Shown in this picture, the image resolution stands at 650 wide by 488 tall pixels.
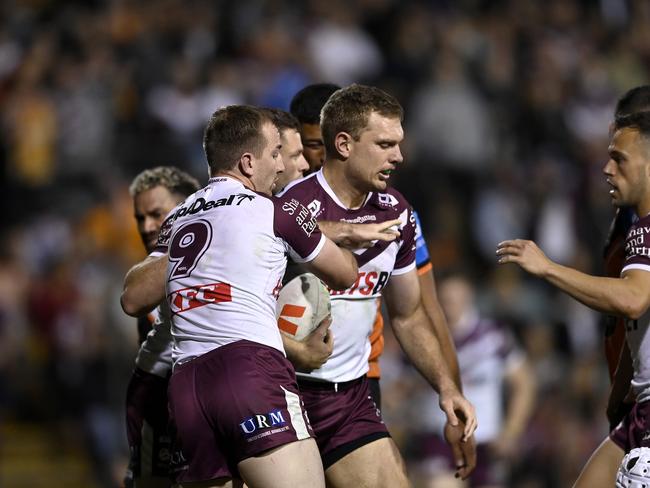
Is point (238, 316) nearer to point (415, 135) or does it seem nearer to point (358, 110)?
point (358, 110)

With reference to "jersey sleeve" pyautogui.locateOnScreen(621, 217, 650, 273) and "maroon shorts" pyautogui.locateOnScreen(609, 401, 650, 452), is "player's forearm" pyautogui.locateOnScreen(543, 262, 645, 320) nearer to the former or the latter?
"jersey sleeve" pyautogui.locateOnScreen(621, 217, 650, 273)

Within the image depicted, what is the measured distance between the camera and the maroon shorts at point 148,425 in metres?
6.18

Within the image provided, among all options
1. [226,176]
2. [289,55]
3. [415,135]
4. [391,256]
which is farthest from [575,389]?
[226,176]

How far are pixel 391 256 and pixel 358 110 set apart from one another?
30.6 inches

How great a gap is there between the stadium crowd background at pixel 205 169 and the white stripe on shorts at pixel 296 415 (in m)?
5.94

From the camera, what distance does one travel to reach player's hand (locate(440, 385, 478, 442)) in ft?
20.0

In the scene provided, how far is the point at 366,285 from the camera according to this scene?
6.01 metres

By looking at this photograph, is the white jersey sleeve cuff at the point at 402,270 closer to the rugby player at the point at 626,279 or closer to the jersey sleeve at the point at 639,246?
the rugby player at the point at 626,279

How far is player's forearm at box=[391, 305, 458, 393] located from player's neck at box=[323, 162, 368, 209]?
0.78 m

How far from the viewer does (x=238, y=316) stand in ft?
16.8

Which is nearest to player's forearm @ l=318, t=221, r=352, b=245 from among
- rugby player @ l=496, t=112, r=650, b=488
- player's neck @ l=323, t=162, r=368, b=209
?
player's neck @ l=323, t=162, r=368, b=209

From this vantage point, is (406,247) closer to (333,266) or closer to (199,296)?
(333,266)

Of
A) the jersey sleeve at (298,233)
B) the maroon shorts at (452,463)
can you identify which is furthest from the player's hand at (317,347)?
the maroon shorts at (452,463)

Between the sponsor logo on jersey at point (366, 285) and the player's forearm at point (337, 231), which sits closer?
the player's forearm at point (337, 231)
